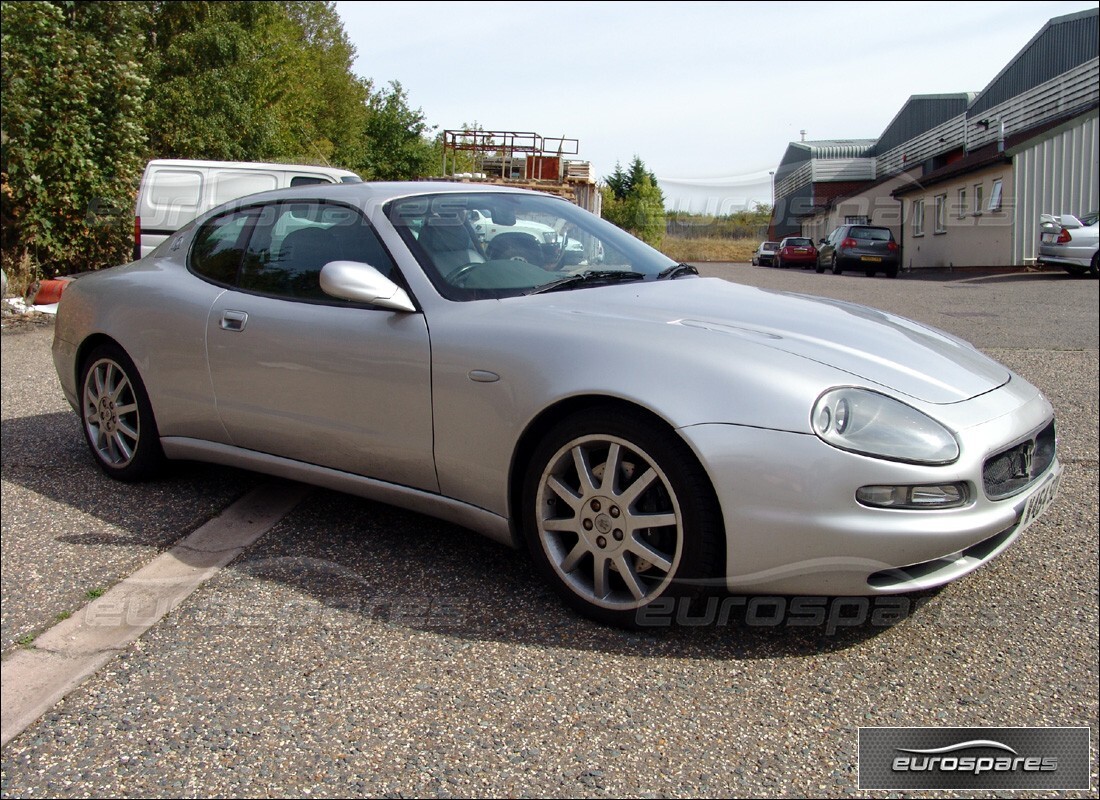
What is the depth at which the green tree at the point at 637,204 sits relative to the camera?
→ 47.4 m

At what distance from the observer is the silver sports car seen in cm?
279

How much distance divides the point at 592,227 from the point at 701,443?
1777 mm

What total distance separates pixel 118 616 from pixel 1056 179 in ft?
82.1

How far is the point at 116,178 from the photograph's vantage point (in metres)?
14.4

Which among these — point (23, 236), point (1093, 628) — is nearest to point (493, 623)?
point (1093, 628)

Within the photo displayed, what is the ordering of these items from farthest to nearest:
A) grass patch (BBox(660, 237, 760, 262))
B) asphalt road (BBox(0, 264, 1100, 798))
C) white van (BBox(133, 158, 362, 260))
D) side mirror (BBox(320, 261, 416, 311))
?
grass patch (BBox(660, 237, 760, 262)) → white van (BBox(133, 158, 362, 260)) → side mirror (BBox(320, 261, 416, 311)) → asphalt road (BBox(0, 264, 1100, 798))

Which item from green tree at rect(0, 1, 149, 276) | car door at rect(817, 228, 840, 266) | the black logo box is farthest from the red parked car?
the black logo box

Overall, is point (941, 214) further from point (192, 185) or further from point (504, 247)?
point (504, 247)

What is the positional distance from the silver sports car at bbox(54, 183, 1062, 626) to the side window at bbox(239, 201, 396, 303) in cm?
1

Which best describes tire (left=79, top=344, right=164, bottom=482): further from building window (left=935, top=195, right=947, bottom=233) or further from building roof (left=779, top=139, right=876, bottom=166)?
building roof (left=779, top=139, right=876, bottom=166)

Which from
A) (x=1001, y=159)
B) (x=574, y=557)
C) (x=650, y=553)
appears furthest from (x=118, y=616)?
(x=1001, y=159)

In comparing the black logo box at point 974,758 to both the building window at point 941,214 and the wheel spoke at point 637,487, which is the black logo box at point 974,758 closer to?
the wheel spoke at point 637,487

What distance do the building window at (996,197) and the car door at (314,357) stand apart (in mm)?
25203

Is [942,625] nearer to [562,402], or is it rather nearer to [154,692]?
[562,402]
